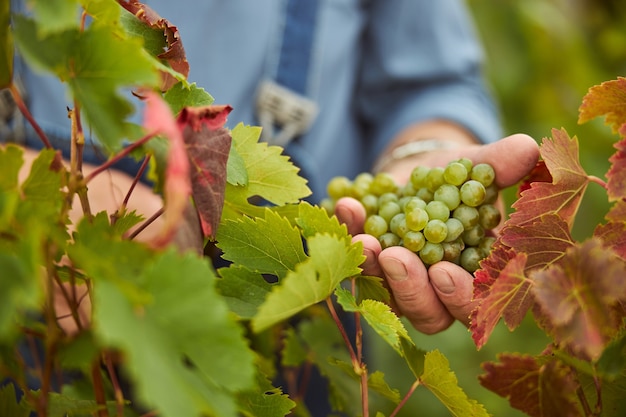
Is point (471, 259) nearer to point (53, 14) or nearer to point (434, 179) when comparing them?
point (434, 179)

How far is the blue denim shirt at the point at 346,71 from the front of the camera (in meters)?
1.03

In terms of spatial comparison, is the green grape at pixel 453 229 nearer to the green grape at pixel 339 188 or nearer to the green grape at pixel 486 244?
the green grape at pixel 486 244

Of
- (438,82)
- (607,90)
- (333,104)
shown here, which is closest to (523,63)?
(438,82)

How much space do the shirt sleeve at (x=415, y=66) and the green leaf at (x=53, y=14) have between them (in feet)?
3.01

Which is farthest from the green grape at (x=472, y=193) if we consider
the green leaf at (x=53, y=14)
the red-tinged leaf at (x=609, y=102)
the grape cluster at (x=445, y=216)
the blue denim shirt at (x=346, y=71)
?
the blue denim shirt at (x=346, y=71)

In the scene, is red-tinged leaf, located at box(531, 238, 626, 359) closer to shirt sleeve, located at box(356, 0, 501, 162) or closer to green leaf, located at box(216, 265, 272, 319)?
green leaf, located at box(216, 265, 272, 319)

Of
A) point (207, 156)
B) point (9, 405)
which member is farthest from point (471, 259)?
point (9, 405)

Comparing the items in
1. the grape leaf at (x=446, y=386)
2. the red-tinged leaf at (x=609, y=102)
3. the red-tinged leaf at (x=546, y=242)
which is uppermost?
the red-tinged leaf at (x=609, y=102)

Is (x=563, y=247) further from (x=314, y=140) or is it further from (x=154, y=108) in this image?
(x=314, y=140)

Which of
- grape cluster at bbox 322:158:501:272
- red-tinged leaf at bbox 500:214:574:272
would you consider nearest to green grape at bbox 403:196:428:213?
grape cluster at bbox 322:158:501:272

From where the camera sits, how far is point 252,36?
1052 mm

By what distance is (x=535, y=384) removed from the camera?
18.3 inches

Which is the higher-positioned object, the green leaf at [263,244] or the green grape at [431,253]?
the green leaf at [263,244]

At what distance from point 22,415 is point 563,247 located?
37cm
